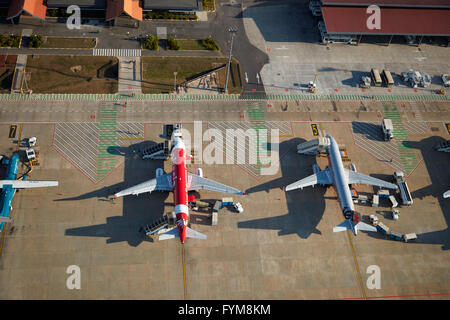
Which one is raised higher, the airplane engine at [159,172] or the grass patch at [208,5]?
the grass patch at [208,5]

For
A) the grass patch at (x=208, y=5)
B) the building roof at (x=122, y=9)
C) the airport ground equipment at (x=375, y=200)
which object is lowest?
the airport ground equipment at (x=375, y=200)

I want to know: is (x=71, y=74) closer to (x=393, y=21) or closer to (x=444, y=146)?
(x=393, y=21)

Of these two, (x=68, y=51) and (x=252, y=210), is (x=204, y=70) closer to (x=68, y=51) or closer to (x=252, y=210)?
(x=68, y=51)

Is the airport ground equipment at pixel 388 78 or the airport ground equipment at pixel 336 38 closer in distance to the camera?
the airport ground equipment at pixel 388 78

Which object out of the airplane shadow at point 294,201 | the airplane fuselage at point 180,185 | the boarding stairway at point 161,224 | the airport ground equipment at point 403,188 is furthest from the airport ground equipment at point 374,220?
the boarding stairway at point 161,224

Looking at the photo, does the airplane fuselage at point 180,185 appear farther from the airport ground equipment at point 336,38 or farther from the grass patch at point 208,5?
the airport ground equipment at point 336,38

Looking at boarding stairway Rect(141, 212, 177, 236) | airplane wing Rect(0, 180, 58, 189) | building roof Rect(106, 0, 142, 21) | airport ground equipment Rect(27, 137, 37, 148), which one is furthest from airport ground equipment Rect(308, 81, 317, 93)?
airport ground equipment Rect(27, 137, 37, 148)

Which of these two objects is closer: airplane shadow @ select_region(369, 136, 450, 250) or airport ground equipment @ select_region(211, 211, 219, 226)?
airport ground equipment @ select_region(211, 211, 219, 226)

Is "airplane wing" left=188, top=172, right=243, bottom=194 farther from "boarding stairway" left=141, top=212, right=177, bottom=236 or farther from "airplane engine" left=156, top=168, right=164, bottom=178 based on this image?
"boarding stairway" left=141, top=212, right=177, bottom=236
